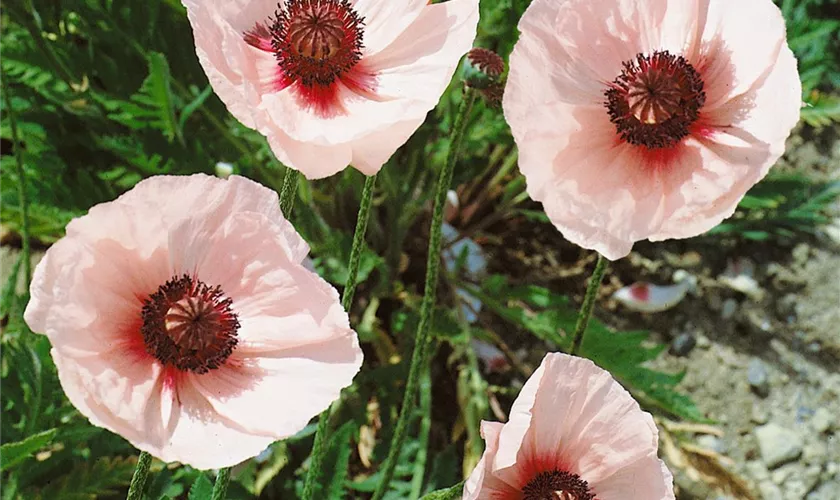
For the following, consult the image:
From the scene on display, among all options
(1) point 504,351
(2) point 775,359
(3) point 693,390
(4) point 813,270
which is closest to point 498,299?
(1) point 504,351

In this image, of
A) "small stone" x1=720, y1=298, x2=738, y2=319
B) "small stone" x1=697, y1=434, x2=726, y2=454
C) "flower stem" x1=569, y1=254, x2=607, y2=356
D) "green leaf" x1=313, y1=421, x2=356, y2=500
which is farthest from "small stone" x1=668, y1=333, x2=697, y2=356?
"flower stem" x1=569, y1=254, x2=607, y2=356

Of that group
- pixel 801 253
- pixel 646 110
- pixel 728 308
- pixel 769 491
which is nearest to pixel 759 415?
pixel 769 491

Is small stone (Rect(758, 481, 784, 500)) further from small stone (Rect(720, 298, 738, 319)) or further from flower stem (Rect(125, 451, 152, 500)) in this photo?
flower stem (Rect(125, 451, 152, 500))

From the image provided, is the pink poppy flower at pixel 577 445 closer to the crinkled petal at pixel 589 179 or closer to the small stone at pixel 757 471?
the crinkled petal at pixel 589 179

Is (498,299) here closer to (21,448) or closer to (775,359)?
(775,359)

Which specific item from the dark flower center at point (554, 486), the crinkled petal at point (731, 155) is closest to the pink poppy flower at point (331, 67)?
the crinkled petal at point (731, 155)

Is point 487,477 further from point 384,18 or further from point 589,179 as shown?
point 384,18
